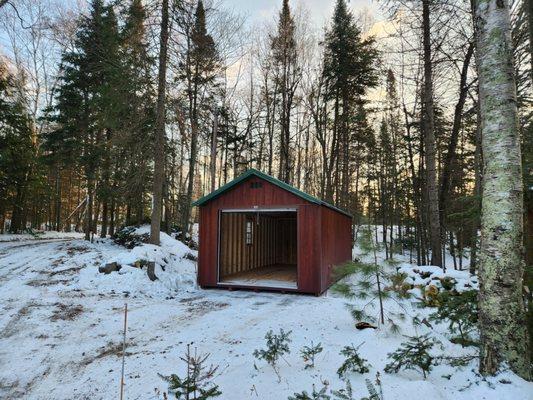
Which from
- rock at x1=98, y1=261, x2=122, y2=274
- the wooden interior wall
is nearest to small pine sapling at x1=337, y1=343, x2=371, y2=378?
the wooden interior wall

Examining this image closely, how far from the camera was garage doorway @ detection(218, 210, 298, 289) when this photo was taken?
10156 millimetres

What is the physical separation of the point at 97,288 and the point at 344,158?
14.4m

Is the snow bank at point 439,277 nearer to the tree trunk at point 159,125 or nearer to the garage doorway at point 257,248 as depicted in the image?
the garage doorway at point 257,248

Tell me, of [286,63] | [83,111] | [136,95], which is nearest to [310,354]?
[136,95]

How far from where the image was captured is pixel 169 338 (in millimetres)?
4910

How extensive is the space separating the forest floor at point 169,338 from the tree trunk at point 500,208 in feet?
0.78

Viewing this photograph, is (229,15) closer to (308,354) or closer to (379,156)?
(379,156)

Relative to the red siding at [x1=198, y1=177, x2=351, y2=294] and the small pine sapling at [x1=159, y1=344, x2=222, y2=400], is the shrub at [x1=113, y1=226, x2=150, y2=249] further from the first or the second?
the small pine sapling at [x1=159, y1=344, x2=222, y2=400]

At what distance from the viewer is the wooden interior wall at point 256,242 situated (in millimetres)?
11320

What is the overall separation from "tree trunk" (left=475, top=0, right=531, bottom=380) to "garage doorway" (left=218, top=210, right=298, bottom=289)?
6519mm

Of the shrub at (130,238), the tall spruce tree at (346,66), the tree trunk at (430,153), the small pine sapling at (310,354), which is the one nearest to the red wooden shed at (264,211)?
the tree trunk at (430,153)

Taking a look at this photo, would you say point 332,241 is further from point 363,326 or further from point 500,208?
point 500,208

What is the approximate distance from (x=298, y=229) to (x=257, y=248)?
5.59 metres

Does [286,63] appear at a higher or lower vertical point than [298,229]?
higher
